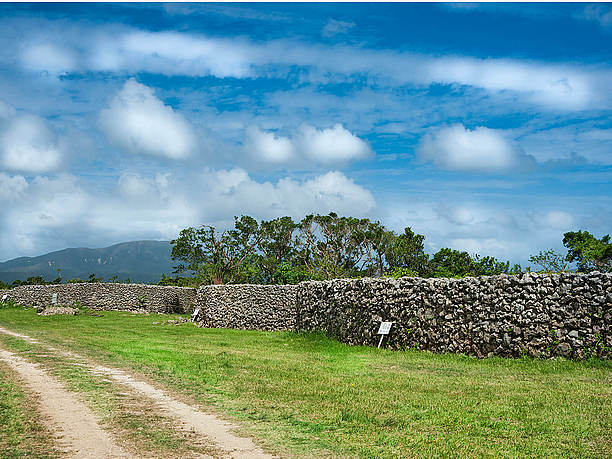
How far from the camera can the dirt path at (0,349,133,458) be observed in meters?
5.17

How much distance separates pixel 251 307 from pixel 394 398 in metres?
17.3

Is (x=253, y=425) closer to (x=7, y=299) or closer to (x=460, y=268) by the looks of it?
(x=460, y=268)

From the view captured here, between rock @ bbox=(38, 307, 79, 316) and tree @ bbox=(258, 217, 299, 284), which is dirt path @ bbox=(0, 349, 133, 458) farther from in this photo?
tree @ bbox=(258, 217, 299, 284)

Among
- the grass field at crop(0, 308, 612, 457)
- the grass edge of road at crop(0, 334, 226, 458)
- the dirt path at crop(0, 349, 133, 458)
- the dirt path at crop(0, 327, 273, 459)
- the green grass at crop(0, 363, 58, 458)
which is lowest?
the grass field at crop(0, 308, 612, 457)

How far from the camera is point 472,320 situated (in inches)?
536

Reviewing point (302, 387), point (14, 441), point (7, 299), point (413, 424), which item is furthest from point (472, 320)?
point (7, 299)

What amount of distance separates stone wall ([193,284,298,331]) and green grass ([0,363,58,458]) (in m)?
16.6

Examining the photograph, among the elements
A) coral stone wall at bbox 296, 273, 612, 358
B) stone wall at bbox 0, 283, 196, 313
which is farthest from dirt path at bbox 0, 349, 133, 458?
stone wall at bbox 0, 283, 196, 313

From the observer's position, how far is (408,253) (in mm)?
45031

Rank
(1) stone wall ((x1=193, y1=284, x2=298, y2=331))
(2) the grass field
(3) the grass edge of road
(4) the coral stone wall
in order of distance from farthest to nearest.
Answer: (1) stone wall ((x1=193, y1=284, x2=298, y2=331)), (4) the coral stone wall, (2) the grass field, (3) the grass edge of road

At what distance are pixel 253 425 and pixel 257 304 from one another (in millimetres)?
18549

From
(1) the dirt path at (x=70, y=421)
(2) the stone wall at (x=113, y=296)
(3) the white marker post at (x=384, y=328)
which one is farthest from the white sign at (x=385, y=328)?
(2) the stone wall at (x=113, y=296)

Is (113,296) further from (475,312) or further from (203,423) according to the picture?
(203,423)

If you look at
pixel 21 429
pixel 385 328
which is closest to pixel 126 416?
pixel 21 429
